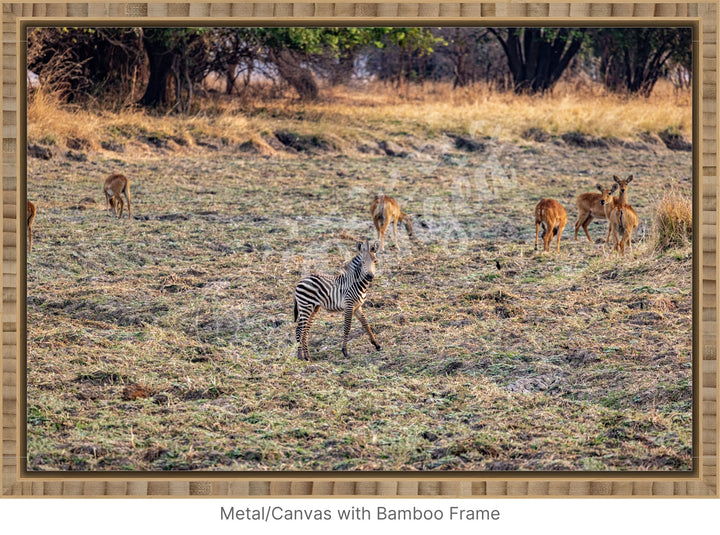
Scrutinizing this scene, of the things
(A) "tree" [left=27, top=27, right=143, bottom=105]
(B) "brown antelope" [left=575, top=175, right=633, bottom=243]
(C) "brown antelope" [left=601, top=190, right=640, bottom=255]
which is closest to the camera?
(C) "brown antelope" [left=601, top=190, right=640, bottom=255]

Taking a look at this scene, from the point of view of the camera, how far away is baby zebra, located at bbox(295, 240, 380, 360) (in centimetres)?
834

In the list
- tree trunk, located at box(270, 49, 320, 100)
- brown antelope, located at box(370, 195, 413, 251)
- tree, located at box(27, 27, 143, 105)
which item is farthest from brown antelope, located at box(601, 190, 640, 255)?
tree trunk, located at box(270, 49, 320, 100)

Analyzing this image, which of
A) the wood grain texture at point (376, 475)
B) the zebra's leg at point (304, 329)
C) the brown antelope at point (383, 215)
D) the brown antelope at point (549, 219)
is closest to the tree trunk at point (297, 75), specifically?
the brown antelope at point (383, 215)

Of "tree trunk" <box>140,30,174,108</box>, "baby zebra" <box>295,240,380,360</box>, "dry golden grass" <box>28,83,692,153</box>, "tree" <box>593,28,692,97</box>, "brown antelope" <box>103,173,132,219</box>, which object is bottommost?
"baby zebra" <box>295,240,380,360</box>

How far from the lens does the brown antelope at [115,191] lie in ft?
40.5

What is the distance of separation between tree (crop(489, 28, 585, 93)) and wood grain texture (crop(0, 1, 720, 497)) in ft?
54.8

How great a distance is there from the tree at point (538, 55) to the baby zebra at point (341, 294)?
15587 mm

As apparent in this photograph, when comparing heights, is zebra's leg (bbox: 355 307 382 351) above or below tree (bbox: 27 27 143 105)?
below

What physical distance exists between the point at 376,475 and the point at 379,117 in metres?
12.7

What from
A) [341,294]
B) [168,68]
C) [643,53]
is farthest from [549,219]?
[643,53]

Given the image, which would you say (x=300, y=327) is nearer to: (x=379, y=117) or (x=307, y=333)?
(x=307, y=333)

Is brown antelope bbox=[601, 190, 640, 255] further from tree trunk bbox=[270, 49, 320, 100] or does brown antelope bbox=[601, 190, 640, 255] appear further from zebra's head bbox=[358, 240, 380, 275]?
tree trunk bbox=[270, 49, 320, 100]

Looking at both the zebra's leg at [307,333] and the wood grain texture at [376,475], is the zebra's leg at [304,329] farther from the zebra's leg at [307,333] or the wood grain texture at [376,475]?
the wood grain texture at [376,475]

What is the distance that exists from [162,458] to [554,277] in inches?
207
